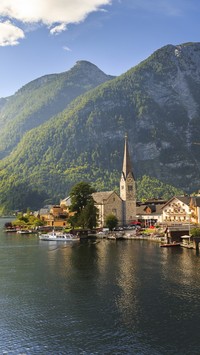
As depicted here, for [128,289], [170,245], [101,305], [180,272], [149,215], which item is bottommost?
[101,305]

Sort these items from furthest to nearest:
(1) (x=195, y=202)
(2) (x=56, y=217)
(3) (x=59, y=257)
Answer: (2) (x=56, y=217)
(1) (x=195, y=202)
(3) (x=59, y=257)

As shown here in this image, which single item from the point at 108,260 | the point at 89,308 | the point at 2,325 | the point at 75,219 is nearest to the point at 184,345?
the point at 89,308

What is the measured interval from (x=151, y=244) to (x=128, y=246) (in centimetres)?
779

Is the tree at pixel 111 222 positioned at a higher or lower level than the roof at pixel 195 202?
lower

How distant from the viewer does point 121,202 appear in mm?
168000

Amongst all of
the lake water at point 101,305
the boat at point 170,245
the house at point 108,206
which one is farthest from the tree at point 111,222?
the lake water at point 101,305

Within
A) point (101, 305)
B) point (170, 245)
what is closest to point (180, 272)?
point (101, 305)

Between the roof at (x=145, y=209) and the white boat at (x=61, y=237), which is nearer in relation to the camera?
the white boat at (x=61, y=237)

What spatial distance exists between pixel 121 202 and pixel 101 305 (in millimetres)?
115660

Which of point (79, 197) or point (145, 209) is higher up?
point (79, 197)

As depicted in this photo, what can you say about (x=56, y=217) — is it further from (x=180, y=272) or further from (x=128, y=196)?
(x=180, y=272)

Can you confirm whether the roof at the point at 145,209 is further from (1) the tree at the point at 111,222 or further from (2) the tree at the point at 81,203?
(2) the tree at the point at 81,203

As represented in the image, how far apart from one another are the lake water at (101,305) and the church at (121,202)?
235ft

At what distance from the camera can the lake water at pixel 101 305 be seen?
133 ft
